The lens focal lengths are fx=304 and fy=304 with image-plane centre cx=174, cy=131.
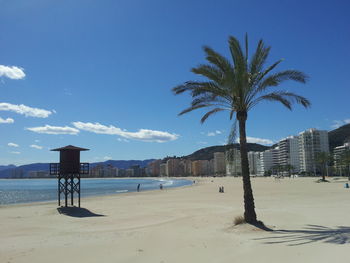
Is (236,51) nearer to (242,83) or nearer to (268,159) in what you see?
(242,83)

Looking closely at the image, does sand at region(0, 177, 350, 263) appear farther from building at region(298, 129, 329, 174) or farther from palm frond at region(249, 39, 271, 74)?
building at region(298, 129, 329, 174)

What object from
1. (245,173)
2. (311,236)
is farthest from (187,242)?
(245,173)

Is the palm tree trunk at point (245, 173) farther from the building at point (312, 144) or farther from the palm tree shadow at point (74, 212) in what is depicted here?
the building at point (312, 144)

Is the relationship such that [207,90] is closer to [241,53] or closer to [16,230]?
[241,53]

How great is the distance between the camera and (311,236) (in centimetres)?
914

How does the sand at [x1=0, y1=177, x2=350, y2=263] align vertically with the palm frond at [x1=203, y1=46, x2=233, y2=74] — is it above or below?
below

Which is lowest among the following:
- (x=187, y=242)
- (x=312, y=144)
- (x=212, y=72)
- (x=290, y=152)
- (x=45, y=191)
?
(x=45, y=191)

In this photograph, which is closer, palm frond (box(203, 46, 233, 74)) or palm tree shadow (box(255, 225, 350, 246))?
palm tree shadow (box(255, 225, 350, 246))

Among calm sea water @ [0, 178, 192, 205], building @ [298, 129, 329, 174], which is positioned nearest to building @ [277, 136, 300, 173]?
building @ [298, 129, 329, 174]

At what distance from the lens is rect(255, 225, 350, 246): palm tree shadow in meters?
8.40

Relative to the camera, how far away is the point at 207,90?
12.0 metres

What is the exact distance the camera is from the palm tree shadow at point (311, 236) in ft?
27.6

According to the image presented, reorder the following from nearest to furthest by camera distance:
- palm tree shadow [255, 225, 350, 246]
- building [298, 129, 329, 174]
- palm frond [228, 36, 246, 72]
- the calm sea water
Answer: palm tree shadow [255, 225, 350, 246] < palm frond [228, 36, 246, 72] < the calm sea water < building [298, 129, 329, 174]

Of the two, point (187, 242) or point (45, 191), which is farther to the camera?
point (45, 191)
